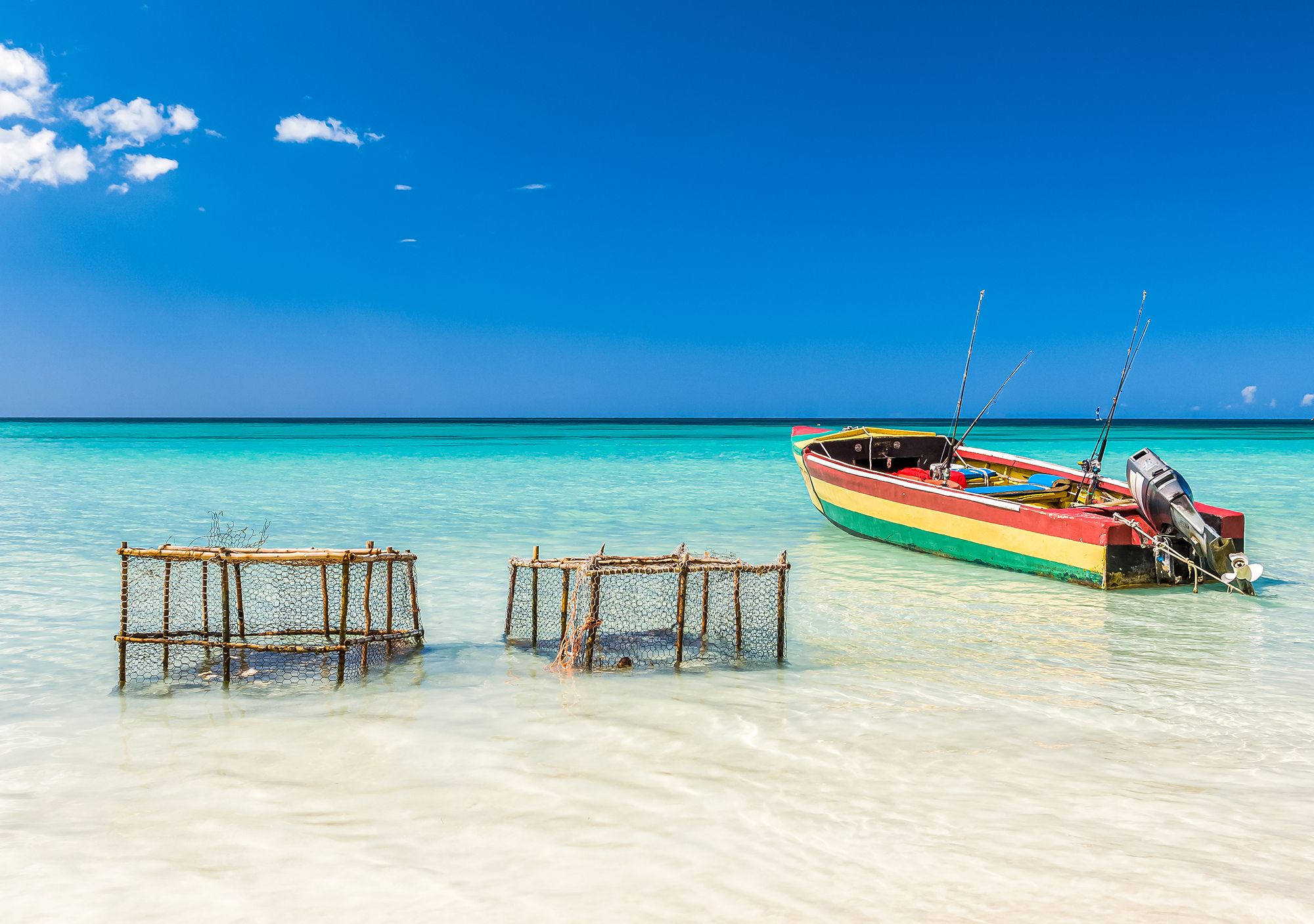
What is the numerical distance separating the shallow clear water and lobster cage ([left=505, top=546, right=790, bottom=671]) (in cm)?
34

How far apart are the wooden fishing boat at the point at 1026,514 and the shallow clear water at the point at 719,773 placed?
1.50 feet

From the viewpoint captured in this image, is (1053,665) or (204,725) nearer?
(204,725)

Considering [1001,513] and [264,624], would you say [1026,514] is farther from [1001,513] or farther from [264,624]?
[264,624]

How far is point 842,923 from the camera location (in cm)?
389

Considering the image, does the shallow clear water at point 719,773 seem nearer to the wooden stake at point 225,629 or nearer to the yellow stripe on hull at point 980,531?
the wooden stake at point 225,629

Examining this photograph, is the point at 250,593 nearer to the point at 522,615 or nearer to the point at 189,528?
the point at 522,615

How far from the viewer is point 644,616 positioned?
9.21 meters

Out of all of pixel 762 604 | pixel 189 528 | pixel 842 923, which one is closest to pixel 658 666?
pixel 762 604

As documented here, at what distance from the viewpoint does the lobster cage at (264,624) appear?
21.7ft

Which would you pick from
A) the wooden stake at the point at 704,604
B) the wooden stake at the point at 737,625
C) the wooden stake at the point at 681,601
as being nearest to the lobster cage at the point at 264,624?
the wooden stake at the point at 681,601

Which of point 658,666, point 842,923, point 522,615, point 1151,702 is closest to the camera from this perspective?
point 842,923

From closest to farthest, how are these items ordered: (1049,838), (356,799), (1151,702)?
(1049,838) < (356,799) < (1151,702)

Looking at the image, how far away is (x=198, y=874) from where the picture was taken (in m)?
4.25

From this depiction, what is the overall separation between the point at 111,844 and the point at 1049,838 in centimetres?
492
